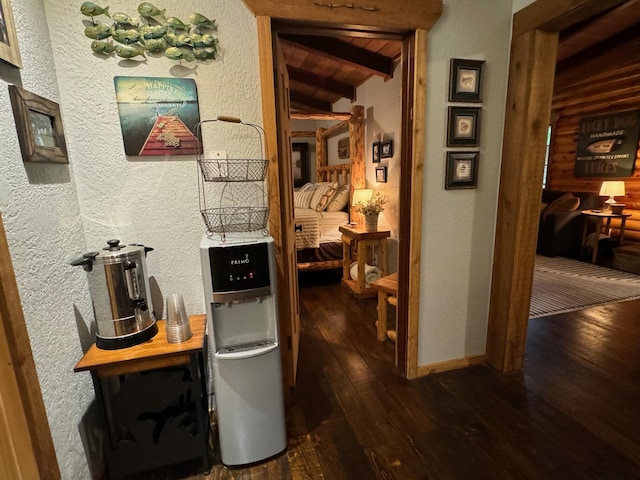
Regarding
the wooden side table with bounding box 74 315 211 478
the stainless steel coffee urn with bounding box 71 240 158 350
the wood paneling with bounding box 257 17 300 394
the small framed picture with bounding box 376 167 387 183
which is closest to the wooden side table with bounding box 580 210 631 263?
the small framed picture with bounding box 376 167 387 183

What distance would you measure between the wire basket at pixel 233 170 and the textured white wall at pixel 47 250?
57 centimetres

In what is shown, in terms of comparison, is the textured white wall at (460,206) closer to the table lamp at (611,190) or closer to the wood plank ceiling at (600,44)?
the wood plank ceiling at (600,44)

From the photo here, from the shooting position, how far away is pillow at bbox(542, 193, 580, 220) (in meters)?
5.25

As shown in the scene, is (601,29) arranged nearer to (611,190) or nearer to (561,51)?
(561,51)

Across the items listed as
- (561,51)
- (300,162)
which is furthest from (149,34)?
(300,162)

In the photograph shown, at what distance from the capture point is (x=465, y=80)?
6.09ft

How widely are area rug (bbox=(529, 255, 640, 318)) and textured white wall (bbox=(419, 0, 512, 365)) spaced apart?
4.10 ft

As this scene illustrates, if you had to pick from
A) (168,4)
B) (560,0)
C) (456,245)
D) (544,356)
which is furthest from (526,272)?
(168,4)

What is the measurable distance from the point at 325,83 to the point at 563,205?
4.34 m

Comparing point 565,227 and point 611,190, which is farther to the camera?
point 565,227

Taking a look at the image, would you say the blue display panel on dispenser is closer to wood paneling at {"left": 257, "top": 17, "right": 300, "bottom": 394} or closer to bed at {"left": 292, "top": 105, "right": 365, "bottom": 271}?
wood paneling at {"left": 257, "top": 17, "right": 300, "bottom": 394}

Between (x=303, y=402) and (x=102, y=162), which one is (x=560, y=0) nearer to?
(x=102, y=162)

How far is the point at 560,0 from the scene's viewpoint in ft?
5.21

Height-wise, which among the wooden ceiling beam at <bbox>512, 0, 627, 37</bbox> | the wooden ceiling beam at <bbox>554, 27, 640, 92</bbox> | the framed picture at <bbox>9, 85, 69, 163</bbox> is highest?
the wooden ceiling beam at <bbox>554, 27, 640, 92</bbox>
